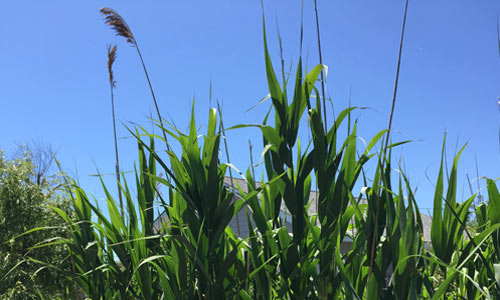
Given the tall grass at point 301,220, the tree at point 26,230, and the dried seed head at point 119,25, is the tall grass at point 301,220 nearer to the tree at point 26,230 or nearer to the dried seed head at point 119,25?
the dried seed head at point 119,25

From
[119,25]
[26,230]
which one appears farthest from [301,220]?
[26,230]

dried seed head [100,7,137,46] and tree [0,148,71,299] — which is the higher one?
dried seed head [100,7,137,46]

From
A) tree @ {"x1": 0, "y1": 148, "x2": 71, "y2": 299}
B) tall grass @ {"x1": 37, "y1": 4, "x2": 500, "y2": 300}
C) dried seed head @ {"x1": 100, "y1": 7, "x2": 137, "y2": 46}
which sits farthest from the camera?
tree @ {"x1": 0, "y1": 148, "x2": 71, "y2": 299}

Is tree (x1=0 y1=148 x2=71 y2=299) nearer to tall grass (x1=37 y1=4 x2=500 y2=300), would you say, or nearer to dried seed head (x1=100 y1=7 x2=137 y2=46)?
dried seed head (x1=100 y1=7 x2=137 y2=46)

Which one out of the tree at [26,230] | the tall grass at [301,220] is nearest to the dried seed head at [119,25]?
the tall grass at [301,220]

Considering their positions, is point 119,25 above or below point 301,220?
above

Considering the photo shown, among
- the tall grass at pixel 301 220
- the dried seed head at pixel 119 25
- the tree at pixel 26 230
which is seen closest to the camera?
the tall grass at pixel 301 220

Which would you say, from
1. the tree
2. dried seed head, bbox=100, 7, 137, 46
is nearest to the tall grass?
dried seed head, bbox=100, 7, 137, 46

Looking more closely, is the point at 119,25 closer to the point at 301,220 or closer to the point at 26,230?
the point at 301,220

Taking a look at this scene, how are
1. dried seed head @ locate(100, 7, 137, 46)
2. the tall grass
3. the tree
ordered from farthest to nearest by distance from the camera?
the tree, dried seed head @ locate(100, 7, 137, 46), the tall grass

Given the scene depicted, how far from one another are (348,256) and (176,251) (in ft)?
1.80

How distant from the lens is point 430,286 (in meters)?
1.40

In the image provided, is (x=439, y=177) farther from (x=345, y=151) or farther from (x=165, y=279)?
(x=165, y=279)

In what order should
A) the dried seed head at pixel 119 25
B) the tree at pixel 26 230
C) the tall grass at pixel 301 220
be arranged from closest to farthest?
1. the tall grass at pixel 301 220
2. the dried seed head at pixel 119 25
3. the tree at pixel 26 230
